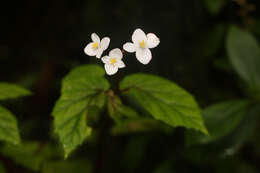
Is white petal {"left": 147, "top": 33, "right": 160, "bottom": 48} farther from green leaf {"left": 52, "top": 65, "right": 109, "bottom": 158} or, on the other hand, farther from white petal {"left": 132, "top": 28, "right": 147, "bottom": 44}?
green leaf {"left": 52, "top": 65, "right": 109, "bottom": 158}

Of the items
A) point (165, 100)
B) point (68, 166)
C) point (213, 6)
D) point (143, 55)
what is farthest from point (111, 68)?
point (213, 6)

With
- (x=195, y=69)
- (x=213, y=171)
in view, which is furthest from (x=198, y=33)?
(x=213, y=171)

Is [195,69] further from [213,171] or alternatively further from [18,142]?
[18,142]

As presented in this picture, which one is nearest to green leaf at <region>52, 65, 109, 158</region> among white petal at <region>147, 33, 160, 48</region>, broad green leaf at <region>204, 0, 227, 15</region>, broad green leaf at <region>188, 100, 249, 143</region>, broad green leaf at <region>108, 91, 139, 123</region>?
broad green leaf at <region>108, 91, 139, 123</region>

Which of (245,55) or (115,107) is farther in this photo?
(245,55)

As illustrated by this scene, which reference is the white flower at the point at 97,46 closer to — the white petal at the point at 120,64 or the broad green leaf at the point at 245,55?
the white petal at the point at 120,64

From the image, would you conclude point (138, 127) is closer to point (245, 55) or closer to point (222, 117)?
point (222, 117)
